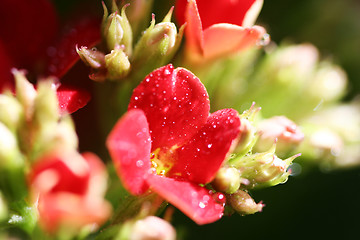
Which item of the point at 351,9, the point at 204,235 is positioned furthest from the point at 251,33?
the point at 351,9

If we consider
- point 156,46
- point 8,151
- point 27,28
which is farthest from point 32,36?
point 8,151

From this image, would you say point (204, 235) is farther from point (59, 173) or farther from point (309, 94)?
point (59, 173)

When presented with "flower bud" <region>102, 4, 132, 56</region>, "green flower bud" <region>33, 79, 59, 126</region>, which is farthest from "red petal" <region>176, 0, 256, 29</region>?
"green flower bud" <region>33, 79, 59, 126</region>

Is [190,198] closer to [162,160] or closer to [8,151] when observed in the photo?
[162,160]

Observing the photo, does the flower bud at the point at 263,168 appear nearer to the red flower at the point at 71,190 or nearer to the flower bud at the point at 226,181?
the flower bud at the point at 226,181

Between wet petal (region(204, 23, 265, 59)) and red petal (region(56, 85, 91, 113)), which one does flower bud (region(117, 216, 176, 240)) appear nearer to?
red petal (region(56, 85, 91, 113))
